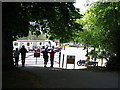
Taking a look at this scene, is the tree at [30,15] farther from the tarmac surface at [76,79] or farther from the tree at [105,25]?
the tree at [105,25]

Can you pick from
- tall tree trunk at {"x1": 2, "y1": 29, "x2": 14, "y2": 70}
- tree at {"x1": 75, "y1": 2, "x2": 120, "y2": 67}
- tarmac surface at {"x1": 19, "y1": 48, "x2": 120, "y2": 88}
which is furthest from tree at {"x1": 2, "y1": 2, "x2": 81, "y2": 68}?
tree at {"x1": 75, "y1": 2, "x2": 120, "y2": 67}

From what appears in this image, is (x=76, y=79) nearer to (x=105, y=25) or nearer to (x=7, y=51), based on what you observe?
(x=7, y=51)

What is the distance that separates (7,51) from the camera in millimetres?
9953

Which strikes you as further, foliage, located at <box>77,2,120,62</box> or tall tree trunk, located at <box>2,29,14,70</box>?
foliage, located at <box>77,2,120,62</box>

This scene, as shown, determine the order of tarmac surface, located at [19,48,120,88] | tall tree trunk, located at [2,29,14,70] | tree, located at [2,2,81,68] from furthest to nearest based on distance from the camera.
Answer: tall tree trunk, located at [2,29,14,70]
tree, located at [2,2,81,68]
tarmac surface, located at [19,48,120,88]

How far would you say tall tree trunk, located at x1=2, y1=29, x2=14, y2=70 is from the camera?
Result: 30.9 ft

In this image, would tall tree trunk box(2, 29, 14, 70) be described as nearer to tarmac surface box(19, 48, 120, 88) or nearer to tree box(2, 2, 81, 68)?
tree box(2, 2, 81, 68)

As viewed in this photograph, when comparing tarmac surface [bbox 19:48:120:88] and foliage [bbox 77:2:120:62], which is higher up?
foliage [bbox 77:2:120:62]

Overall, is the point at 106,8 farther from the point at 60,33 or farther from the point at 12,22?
the point at 12,22

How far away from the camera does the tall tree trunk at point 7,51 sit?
942 cm

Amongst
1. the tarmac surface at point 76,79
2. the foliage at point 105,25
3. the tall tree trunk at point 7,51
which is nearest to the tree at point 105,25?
the foliage at point 105,25

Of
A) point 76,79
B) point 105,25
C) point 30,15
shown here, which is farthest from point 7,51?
point 105,25

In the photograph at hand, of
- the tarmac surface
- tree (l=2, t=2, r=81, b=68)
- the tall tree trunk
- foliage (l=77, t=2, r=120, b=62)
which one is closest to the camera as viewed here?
the tarmac surface

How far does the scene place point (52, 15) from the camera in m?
8.36
